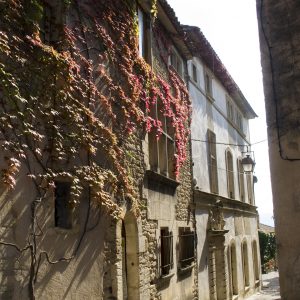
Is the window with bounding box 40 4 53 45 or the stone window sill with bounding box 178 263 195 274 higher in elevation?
the window with bounding box 40 4 53 45

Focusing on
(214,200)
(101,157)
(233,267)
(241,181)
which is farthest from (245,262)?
(101,157)

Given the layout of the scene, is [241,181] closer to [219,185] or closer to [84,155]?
[219,185]

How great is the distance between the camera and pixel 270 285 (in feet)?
70.9

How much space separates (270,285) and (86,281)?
1720 centimetres

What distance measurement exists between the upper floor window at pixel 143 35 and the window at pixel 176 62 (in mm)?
2014

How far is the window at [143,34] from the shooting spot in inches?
386

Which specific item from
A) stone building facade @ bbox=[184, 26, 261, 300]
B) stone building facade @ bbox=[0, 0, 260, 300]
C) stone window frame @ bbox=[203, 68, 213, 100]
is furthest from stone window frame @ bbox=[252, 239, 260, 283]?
stone window frame @ bbox=[203, 68, 213, 100]

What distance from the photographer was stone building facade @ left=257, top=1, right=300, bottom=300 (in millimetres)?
4254

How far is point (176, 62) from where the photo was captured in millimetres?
12484

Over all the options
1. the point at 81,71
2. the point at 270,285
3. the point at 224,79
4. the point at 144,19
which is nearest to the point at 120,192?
the point at 81,71

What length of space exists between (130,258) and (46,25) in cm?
435

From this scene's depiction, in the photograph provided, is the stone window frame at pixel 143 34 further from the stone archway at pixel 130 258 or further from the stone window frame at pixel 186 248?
the stone window frame at pixel 186 248

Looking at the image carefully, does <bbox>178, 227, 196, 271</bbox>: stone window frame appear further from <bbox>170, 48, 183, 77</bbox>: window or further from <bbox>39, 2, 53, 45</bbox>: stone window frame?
<bbox>39, 2, 53, 45</bbox>: stone window frame

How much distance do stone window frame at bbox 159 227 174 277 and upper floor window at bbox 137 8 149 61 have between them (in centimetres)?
391
